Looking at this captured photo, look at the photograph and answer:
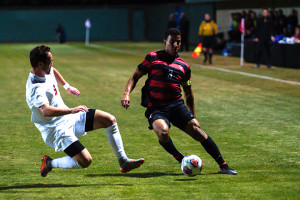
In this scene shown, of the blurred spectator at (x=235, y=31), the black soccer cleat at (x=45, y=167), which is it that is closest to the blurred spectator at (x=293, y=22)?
the blurred spectator at (x=235, y=31)

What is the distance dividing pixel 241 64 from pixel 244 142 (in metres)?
15.6

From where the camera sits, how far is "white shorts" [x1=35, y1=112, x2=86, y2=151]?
6332mm

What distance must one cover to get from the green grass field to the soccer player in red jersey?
1.40 ft

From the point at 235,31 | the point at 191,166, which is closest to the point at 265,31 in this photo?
the point at 235,31

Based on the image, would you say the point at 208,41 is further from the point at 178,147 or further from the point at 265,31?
the point at 178,147

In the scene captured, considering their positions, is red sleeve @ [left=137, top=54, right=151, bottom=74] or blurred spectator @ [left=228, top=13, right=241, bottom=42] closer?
red sleeve @ [left=137, top=54, right=151, bottom=74]

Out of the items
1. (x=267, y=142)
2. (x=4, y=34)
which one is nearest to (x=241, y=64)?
(x=267, y=142)

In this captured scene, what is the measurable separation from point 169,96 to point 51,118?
1.46 meters

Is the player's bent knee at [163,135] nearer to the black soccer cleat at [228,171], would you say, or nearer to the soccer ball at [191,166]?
the soccer ball at [191,166]

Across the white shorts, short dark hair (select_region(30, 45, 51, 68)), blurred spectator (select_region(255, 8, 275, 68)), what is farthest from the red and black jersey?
blurred spectator (select_region(255, 8, 275, 68))

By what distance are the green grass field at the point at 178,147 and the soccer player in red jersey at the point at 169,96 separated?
427mm

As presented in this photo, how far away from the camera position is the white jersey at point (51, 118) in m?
6.20

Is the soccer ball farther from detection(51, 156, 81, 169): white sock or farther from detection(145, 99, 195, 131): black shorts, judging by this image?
detection(51, 156, 81, 169): white sock

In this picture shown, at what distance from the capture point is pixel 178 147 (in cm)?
869
